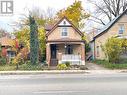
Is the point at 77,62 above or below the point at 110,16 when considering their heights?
below

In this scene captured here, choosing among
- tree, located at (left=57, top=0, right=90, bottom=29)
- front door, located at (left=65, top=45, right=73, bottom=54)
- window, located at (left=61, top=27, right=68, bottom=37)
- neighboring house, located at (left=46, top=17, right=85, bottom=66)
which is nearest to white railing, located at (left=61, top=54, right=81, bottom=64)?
neighboring house, located at (left=46, top=17, right=85, bottom=66)

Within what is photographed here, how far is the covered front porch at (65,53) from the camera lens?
42094 millimetres

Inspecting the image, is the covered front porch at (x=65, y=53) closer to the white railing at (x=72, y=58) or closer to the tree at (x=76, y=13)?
the white railing at (x=72, y=58)

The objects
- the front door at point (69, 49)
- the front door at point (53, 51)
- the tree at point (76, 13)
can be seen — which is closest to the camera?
the front door at point (53, 51)

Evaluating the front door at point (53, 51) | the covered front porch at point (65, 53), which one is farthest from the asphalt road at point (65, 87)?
the front door at point (53, 51)

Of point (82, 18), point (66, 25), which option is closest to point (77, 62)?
point (66, 25)

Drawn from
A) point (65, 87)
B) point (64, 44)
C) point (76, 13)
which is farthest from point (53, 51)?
point (65, 87)

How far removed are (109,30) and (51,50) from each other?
27.1ft

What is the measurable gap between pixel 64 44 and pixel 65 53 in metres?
1.55

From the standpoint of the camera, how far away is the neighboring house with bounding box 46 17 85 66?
4252 cm

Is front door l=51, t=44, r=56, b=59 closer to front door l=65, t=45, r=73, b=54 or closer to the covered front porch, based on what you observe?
the covered front porch

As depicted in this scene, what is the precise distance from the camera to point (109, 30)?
4581 centimetres

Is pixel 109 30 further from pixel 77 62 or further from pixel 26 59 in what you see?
pixel 26 59

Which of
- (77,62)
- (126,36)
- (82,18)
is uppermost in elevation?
(82,18)
